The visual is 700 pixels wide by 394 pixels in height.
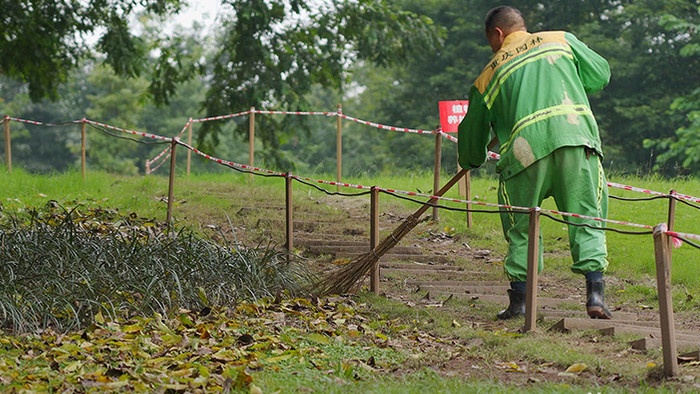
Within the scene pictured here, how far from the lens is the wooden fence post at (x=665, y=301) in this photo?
437 cm

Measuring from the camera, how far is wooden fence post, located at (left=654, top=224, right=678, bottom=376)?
4.37 m

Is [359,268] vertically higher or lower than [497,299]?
higher

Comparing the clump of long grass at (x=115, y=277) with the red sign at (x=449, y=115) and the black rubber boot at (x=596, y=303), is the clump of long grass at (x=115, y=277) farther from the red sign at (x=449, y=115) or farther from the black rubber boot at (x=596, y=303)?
the red sign at (x=449, y=115)

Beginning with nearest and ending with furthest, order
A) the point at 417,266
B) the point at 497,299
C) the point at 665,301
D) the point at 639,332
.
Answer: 1. the point at 665,301
2. the point at 639,332
3. the point at 497,299
4. the point at 417,266

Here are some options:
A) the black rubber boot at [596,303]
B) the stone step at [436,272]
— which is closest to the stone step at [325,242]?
the stone step at [436,272]

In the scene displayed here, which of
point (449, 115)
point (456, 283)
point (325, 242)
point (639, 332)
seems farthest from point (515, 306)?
point (449, 115)

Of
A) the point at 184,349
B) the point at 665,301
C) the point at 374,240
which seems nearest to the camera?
the point at 665,301

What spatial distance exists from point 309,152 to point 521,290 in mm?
37054

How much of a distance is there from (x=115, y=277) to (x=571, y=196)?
3075mm

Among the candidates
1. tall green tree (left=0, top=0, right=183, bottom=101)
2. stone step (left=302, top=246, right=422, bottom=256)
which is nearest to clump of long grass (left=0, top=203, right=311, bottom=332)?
stone step (left=302, top=246, right=422, bottom=256)

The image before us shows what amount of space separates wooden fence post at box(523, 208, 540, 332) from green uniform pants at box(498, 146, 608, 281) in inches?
15.1

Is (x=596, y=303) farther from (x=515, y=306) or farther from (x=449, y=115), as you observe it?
(x=449, y=115)

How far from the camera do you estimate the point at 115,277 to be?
6164 mm

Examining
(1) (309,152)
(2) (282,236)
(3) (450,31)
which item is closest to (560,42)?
(2) (282,236)
